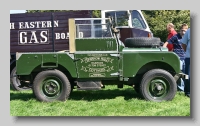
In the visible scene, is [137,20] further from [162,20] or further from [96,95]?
[162,20]

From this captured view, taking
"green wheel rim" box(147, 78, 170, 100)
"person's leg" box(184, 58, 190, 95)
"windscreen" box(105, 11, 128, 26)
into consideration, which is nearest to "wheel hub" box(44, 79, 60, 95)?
"green wheel rim" box(147, 78, 170, 100)

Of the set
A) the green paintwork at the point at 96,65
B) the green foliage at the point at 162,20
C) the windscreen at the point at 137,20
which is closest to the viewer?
the green paintwork at the point at 96,65

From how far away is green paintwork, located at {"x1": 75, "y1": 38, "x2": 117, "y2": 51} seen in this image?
6.46 m

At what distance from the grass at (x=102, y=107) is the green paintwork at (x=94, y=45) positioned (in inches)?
48.0

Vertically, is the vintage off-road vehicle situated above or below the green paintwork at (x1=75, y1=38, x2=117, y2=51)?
below

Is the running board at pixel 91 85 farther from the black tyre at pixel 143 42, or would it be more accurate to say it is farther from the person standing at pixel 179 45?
the person standing at pixel 179 45

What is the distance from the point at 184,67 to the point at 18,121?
14.3 feet

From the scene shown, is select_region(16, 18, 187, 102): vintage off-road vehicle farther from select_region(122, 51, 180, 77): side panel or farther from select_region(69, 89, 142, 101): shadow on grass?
select_region(69, 89, 142, 101): shadow on grass

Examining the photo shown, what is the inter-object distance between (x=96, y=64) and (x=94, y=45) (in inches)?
16.7

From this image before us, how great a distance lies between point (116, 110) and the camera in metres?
6.07

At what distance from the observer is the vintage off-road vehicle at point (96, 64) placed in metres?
6.43

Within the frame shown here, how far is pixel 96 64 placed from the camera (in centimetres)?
642

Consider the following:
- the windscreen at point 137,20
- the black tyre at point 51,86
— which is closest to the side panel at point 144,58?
the black tyre at point 51,86

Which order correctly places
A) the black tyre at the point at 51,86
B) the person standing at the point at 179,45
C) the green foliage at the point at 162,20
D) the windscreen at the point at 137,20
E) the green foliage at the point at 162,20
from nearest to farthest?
the black tyre at the point at 51,86 < the person standing at the point at 179,45 < the windscreen at the point at 137,20 < the green foliage at the point at 162,20 < the green foliage at the point at 162,20
